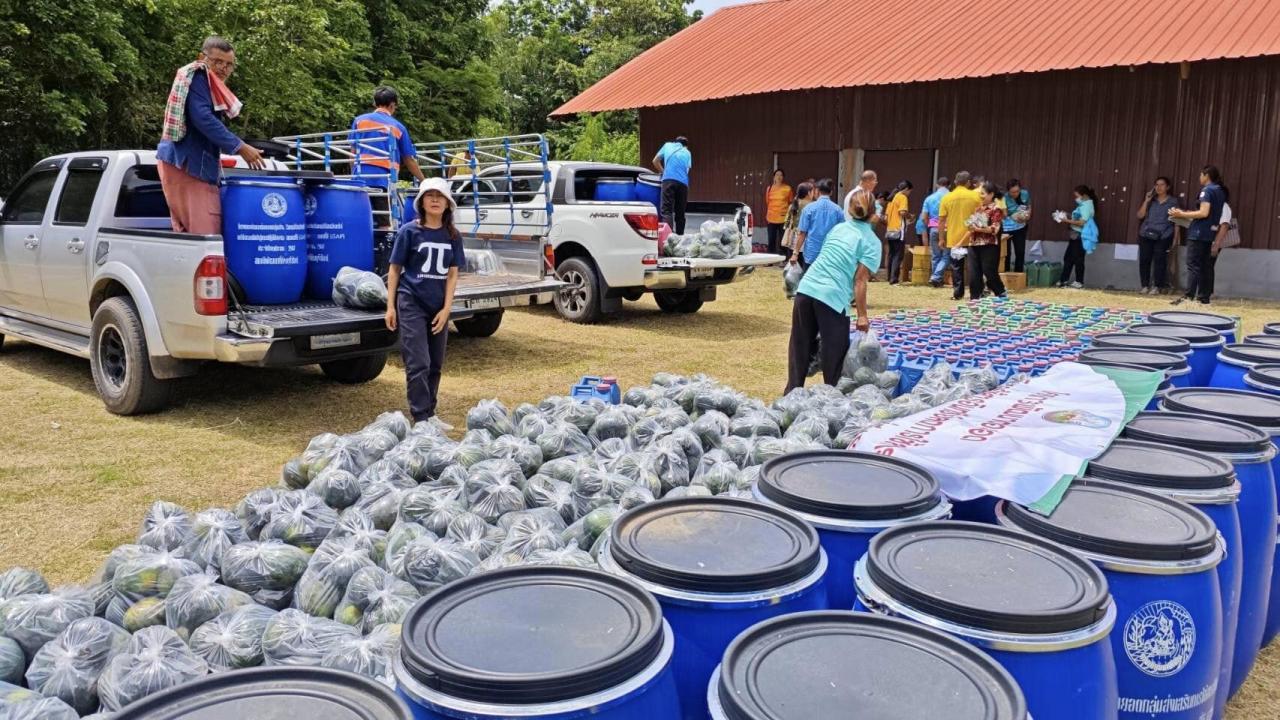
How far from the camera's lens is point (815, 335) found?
22.5 feet

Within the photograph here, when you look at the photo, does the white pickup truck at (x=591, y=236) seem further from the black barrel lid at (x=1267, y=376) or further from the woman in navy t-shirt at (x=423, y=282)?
the black barrel lid at (x=1267, y=376)

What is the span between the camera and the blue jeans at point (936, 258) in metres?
15.1

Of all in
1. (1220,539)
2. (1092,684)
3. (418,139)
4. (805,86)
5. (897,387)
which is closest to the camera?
(1092,684)

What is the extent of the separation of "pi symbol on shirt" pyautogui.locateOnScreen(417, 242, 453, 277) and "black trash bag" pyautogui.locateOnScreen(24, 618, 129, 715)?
11.1ft

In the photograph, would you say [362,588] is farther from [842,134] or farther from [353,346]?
[842,134]

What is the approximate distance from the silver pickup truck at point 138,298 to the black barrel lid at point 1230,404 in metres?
4.95

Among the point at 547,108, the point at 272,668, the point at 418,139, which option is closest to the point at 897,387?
the point at 272,668

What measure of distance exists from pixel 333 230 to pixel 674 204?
22.0 feet

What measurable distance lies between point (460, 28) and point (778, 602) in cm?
3075

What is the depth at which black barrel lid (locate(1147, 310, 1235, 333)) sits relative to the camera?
5.78 metres

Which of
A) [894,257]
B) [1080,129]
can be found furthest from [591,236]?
[1080,129]

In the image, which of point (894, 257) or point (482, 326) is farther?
point (894, 257)

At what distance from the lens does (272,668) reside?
1.72m

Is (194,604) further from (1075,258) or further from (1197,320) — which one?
(1075,258)
